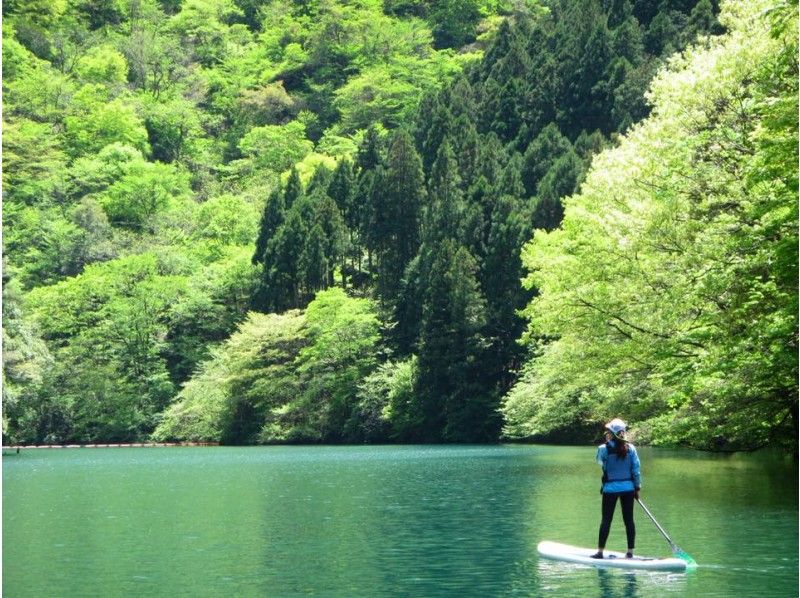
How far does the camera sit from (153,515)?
27.4m

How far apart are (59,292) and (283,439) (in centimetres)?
2467

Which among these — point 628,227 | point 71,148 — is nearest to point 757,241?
point 628,227

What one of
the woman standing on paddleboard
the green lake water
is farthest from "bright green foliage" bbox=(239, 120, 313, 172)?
the woman standing on paddleboard

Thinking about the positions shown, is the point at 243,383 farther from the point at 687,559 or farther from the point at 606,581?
the point at 606,581

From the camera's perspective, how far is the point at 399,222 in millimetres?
90062

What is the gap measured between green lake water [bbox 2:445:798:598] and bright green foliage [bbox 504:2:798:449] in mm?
2187

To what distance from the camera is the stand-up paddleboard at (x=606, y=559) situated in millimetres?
17219

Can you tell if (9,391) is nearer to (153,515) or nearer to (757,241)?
(153,515)

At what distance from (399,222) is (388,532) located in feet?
222

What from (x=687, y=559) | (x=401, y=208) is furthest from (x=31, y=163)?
(x=687, y=559)

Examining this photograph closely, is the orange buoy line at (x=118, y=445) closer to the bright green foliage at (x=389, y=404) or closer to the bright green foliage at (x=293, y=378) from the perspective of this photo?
the bright green foliage at (x=293, y=378)

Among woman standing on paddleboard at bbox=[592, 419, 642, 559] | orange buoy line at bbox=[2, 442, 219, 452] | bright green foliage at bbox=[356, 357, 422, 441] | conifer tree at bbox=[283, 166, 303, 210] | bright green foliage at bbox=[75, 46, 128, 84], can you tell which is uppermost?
bright green foliage at bbox=[75, 46, 128, 84]

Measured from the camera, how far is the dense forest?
96.8 feet

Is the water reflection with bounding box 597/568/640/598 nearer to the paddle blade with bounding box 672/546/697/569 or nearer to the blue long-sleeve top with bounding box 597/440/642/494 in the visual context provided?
the paddle blade with bounding box 672/546/697/569
